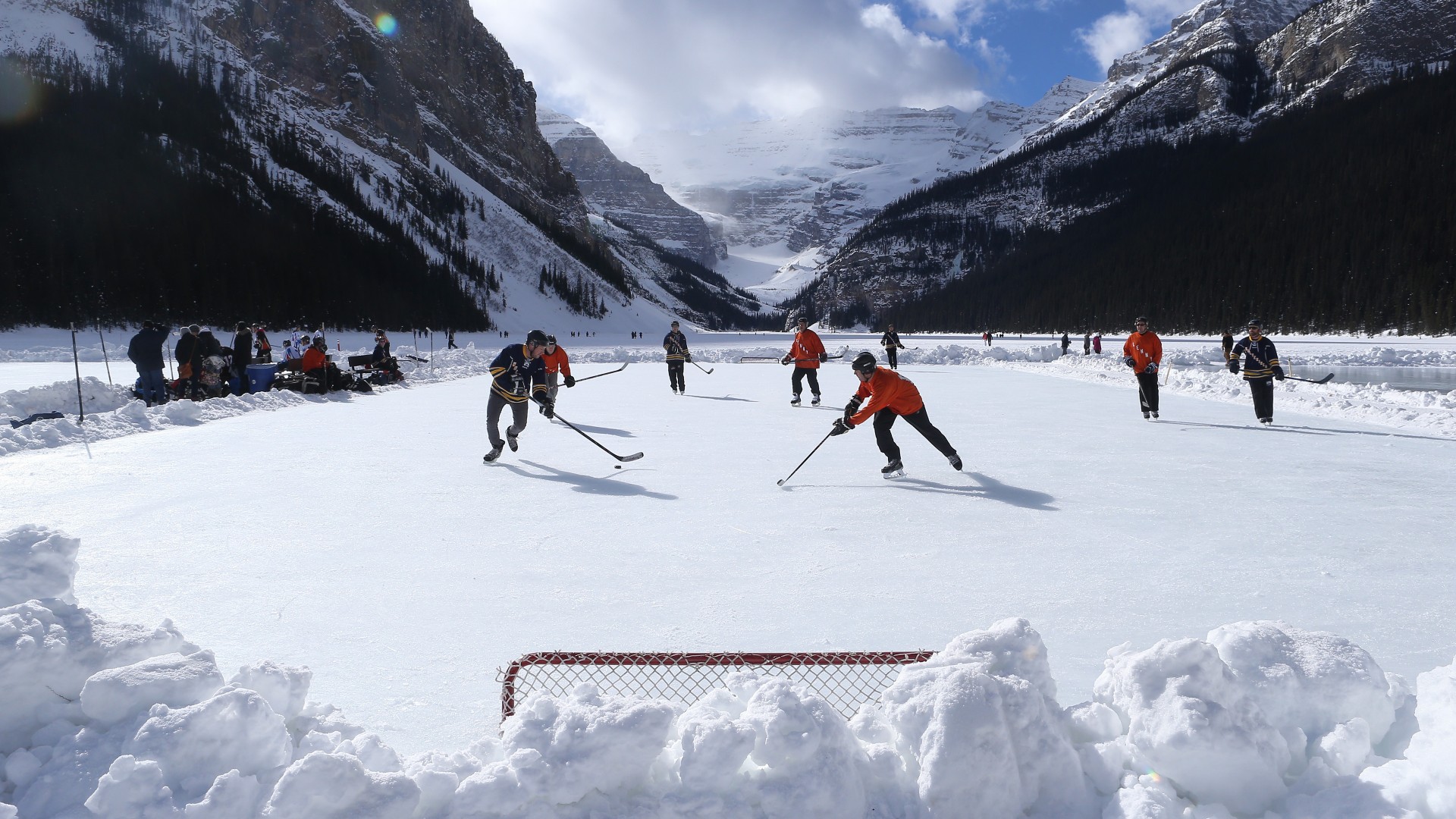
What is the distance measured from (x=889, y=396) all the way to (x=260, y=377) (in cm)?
1497

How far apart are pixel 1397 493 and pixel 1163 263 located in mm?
90651

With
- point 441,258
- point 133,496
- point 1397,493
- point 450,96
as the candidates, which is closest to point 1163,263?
point 441,258

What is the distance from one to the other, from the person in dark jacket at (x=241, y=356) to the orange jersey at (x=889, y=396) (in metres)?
13.9

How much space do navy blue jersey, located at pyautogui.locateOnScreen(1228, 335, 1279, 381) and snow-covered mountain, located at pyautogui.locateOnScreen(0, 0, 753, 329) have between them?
207 feet

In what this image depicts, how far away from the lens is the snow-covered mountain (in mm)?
75438

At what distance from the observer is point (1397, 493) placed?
22.2 ft

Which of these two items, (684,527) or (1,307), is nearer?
(684,527)

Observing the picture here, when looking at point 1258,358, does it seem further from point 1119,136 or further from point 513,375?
point 1119,136

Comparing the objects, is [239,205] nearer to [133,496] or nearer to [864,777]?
[133,496]

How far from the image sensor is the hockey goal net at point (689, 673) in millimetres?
2750

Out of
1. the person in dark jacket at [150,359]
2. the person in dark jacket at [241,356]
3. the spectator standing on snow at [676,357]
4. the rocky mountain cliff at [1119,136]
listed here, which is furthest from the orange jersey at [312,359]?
the rocky mountain cliff at [1119,136]

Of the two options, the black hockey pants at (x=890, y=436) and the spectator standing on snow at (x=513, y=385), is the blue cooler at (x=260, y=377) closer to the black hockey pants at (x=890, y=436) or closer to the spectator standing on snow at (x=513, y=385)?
the spectator standing on snow at (x=513, y=385)

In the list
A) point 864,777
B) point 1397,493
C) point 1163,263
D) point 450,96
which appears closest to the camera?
point 864,777

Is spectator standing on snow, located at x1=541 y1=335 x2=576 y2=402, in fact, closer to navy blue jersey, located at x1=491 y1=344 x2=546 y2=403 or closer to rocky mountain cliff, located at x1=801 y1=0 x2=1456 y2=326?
navy blue jersey, located at x1=491 y1=344 x2=546 y2=403
